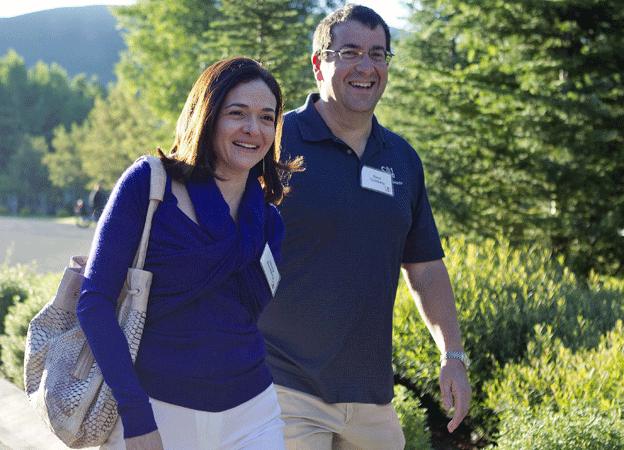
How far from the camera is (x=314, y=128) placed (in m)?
3.12

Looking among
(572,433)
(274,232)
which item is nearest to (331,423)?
(274,232)

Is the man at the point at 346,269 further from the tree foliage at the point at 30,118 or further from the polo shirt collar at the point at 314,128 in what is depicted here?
the tree foliage at the point at 30,118

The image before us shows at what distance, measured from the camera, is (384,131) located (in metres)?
3.27

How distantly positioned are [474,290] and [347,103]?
287 centimetres

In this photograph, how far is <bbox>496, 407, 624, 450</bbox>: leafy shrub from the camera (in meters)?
3.50

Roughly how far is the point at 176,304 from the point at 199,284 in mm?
72

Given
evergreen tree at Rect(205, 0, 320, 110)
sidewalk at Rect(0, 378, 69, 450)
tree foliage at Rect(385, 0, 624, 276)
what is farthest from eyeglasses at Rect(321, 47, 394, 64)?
evergreen tree at Rect(205, 0, 320, 110)

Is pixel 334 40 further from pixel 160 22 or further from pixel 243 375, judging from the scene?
pixel 160 22

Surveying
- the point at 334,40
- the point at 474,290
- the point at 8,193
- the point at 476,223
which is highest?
the point at 334,40

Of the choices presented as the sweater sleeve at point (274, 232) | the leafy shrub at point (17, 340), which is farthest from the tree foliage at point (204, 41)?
the sweater sleeve at point (274, 232)

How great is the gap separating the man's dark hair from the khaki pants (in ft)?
4.20

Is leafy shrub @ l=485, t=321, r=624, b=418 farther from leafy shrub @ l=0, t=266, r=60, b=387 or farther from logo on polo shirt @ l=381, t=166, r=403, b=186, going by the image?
leafy shrub @ l=0, t=266, r=60, b=387

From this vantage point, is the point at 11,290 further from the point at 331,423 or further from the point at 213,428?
the point at 213,428

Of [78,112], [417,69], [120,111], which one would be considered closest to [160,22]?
[417,69]
